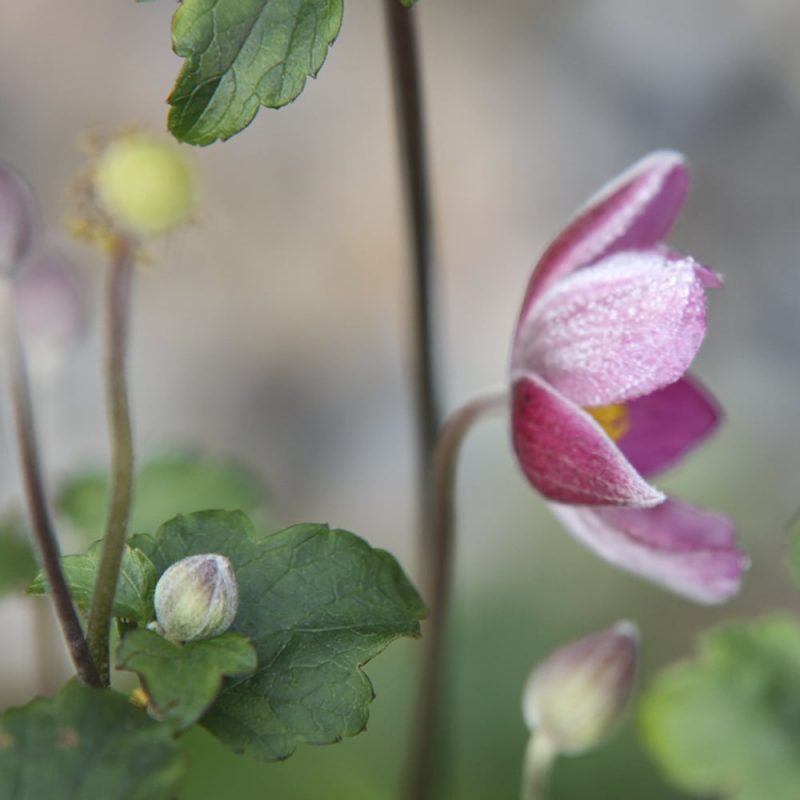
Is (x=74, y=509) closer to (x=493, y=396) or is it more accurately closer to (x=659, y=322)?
(x=493, y=396)

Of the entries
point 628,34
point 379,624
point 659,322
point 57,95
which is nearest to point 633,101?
point 628,34

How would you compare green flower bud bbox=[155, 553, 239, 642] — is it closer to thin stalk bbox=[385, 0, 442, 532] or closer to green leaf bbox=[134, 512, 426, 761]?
green leaf bbox=[134, 512, 426, 761]

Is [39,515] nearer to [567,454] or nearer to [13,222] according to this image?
[13,222]

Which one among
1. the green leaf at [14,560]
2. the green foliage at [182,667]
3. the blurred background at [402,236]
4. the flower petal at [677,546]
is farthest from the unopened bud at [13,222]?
the blurred background at [402,236]

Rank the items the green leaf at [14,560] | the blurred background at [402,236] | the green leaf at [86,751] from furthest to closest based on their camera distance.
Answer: the blurred background at [402,236] → the green leaf at [14,560] → the green leaf at [86,751]

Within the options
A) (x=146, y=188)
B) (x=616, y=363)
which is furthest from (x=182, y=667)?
(x=616, y=363)

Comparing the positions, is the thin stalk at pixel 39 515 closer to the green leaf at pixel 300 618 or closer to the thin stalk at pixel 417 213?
the green leaf at pixel 300 618

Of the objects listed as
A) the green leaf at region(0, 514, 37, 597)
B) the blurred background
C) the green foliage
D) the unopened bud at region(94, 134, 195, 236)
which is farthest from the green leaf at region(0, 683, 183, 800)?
the blurred background
